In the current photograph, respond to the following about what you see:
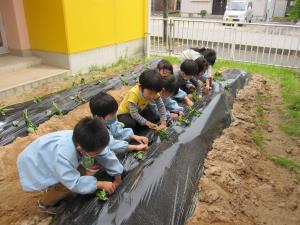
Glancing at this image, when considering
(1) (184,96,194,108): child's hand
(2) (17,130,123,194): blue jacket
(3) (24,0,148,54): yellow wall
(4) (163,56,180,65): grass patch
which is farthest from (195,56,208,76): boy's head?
(4) (163,56,180,65): grass patch

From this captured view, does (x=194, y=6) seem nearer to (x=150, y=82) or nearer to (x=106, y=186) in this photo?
(x=150, y=82)

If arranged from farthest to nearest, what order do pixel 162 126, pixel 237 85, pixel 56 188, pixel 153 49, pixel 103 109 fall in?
pixel 153 49
pixel 237 85
pixel 162 126
pixel 103 109
pixel 56 188

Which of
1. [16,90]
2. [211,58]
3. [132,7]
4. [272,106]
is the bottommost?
[272,106]

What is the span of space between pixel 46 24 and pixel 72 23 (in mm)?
615

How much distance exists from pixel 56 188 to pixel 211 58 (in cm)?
402

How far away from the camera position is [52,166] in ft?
6.31

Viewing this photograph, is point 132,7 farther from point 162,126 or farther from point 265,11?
point 265,11

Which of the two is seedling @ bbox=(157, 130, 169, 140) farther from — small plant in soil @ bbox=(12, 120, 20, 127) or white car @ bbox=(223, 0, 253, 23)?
white car @ bbox=(223, 0, 253, 23)

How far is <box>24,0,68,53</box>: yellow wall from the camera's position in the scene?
6.22 metres

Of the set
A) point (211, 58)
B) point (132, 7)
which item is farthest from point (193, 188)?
point (132, 7)

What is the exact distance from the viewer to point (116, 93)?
5.08m

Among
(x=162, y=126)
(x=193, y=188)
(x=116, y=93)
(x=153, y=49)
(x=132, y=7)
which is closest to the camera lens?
(x=193, y=188)

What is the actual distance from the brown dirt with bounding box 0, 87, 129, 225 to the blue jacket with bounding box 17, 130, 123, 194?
0.42 meters

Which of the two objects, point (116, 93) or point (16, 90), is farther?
point (16, 90)
